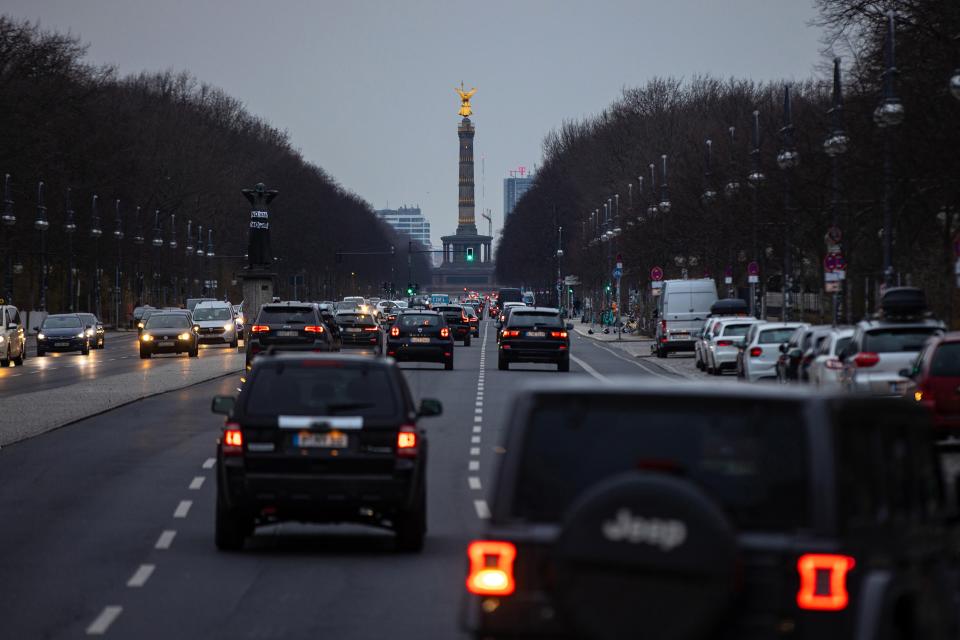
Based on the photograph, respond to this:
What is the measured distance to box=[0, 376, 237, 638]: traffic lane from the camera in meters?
12.3

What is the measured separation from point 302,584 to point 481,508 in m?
5.09

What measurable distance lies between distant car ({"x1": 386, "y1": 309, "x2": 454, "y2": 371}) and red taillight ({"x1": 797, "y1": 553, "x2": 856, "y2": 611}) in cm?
4390

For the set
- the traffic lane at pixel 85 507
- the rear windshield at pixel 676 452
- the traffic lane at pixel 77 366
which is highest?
the rear windshield at pixel 676 452

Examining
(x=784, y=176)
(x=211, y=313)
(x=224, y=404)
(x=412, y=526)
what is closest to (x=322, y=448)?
(x=412, y=526)

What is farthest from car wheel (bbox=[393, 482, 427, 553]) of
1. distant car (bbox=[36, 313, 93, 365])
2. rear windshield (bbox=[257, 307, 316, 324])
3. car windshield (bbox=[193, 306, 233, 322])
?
car windshield (bbox=[193, 306, 233, 322])

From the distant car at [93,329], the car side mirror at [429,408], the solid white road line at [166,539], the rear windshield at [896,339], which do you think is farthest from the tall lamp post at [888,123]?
the distant car at [93,329]

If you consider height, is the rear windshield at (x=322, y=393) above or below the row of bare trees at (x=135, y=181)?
below

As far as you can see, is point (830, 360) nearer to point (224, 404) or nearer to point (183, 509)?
point (183, 509)

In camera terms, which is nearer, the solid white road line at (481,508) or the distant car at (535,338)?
the solid white road line at (481,508)

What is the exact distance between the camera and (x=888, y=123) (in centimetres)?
3303

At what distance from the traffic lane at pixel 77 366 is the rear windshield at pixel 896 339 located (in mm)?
18608

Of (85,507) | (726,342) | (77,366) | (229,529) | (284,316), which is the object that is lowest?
(77,366)

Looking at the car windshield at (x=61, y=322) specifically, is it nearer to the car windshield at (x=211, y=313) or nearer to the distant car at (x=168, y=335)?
the car windshield at (x=211, y=313)

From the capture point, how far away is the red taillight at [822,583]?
6605 mm
